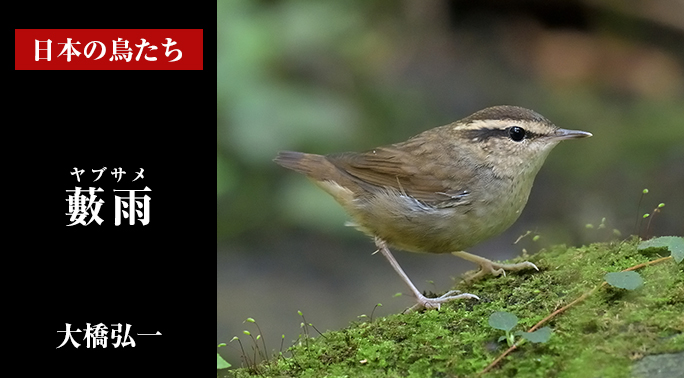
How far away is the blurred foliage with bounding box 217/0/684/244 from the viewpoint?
23.4 feet

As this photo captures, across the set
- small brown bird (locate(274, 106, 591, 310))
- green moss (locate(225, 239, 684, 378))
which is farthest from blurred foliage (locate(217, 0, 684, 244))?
green moss (locate(225, 239, 684, 378))

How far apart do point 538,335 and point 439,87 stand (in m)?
7.16

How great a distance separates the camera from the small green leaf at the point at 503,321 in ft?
8.85

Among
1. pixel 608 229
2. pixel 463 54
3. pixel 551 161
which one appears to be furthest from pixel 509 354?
pixel 463 54

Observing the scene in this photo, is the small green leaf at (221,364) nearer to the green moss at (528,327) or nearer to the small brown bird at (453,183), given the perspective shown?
the green moss at (528,327)

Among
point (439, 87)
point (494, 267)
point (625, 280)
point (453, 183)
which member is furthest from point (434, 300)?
point (439, 87)

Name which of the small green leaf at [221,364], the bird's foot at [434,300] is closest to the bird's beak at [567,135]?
the bird's foot at [434,300]

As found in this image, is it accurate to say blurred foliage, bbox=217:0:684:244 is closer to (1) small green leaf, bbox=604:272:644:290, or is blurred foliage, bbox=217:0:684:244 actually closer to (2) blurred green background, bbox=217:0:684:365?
(2) blurred green background, bbox=217:0:684:365

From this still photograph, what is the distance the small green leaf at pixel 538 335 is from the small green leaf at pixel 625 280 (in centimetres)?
35

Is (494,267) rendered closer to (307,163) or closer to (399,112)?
(307,163)

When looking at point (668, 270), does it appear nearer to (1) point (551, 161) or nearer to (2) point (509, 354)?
(2) point (509, 354)

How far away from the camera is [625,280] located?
2822 millimetres

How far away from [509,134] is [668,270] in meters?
1.48

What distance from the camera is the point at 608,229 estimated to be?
6.73 m
